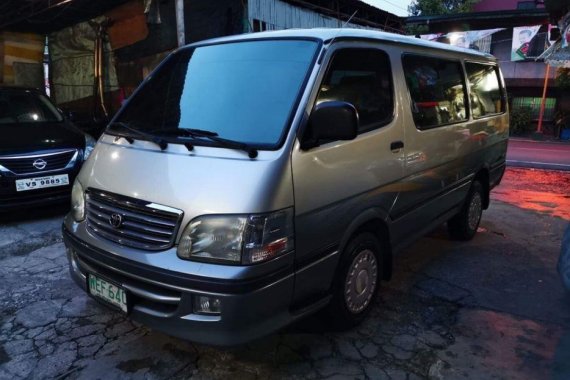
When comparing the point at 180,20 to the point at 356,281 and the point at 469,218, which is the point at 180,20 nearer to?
the point at 469,218

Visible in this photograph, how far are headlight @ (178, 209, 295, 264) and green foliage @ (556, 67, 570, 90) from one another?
64.7 feet

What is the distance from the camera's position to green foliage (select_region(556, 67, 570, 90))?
1767cm

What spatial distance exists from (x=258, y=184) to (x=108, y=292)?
1.12m

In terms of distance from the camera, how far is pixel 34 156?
17.3 ft

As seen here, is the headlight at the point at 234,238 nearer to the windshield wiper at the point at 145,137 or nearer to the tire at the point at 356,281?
the windshield wiper at the point at 145,137

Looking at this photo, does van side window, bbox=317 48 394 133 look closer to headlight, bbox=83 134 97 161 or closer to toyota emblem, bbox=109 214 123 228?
toyota emblem, bbox=109 214 123 228

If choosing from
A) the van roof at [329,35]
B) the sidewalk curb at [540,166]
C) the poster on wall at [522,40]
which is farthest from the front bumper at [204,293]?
the poster on wall at [522,40]

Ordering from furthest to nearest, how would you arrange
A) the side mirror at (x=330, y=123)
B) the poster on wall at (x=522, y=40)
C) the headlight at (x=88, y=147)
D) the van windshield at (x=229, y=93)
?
1. the poster on wall at (x=522, y=40)
2. the headlight at (x=88, y=147)
3. the van windshield at (x=229, y=93)
4. the side mirror at (x=330, y=123)

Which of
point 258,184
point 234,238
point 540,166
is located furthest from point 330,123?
point 540,166

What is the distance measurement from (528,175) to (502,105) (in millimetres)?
4789

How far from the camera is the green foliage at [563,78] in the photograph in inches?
696

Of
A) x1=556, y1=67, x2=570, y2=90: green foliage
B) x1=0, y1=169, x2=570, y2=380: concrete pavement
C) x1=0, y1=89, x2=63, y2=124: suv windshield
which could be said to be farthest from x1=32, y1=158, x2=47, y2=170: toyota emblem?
x1=556, y1=67, x2=570, y2=90: green foliage

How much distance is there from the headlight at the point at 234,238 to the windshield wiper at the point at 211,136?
361mm

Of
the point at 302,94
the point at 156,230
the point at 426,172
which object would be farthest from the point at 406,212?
the point at 156,230
